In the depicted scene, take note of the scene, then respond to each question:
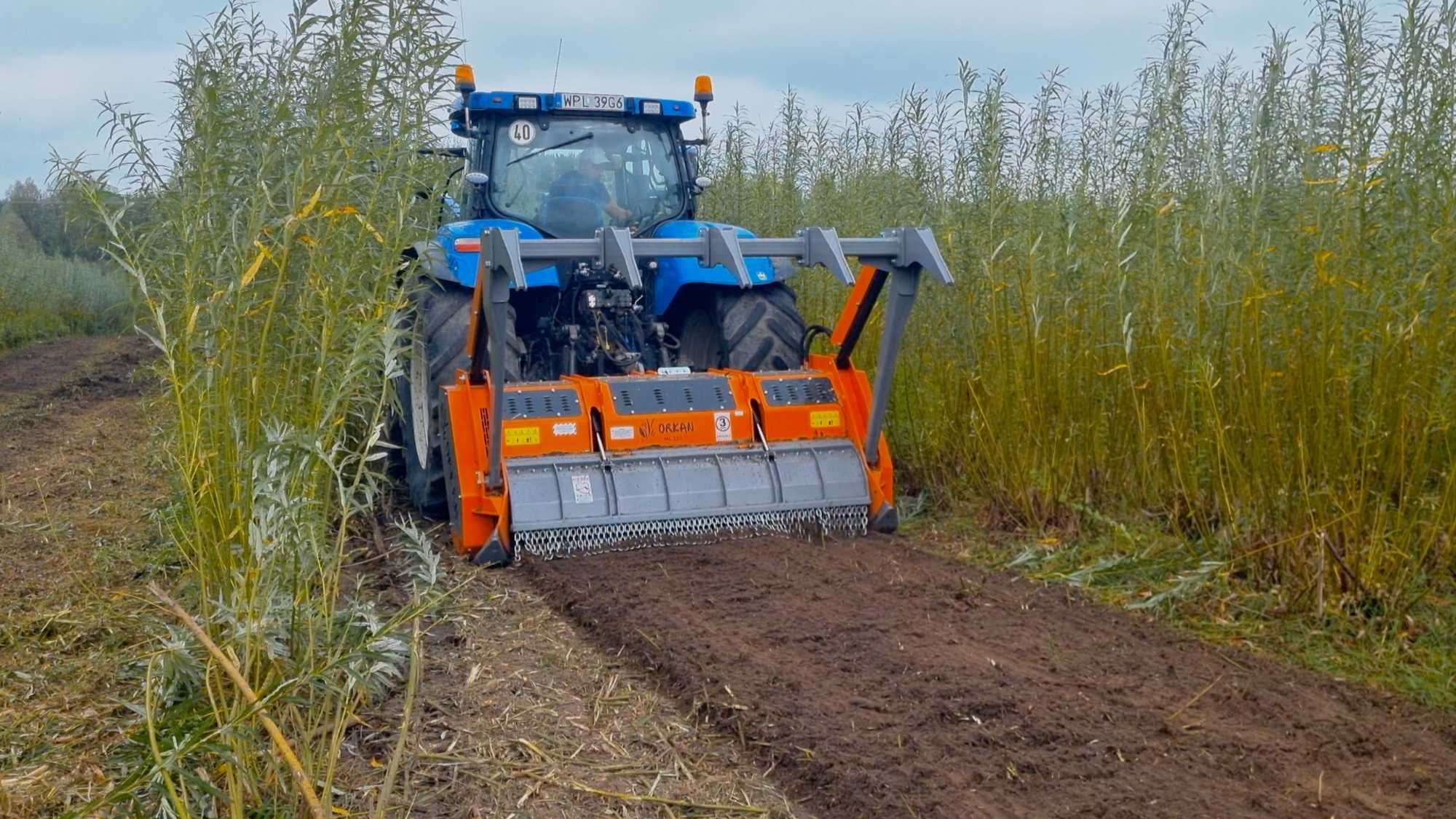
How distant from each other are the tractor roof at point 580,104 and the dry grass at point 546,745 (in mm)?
3240

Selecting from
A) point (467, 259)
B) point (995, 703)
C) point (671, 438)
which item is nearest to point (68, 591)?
point (467, 259)

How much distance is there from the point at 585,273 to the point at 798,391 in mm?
1186

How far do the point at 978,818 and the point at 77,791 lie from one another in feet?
6.59

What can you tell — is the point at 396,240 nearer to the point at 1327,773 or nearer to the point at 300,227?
the point at 300,227

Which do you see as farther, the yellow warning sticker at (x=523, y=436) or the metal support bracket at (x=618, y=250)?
the yellow warning sticker at (x=523, y=436)

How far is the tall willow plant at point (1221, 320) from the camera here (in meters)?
4.26

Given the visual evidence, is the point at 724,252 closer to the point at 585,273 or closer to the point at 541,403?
the point at 541,403

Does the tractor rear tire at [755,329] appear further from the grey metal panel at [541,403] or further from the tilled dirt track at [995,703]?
the tilled dirt track at [995,703]

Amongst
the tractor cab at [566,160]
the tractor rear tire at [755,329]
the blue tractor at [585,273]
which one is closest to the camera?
the blue tractor at [585,273]

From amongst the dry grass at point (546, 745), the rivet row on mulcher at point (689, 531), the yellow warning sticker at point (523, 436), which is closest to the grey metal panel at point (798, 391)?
the rivet row on mulcher at point (689, 531)

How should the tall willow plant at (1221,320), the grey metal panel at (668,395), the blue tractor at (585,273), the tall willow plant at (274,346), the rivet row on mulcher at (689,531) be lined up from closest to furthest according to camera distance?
the tall willow plant at (274,346) → the tall willow plant at (1221,320) → the rivet row on mulcher at (689,531) → the grey metal panel at (668,395) → the blue tractor at (585,273)

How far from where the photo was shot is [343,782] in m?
3.16

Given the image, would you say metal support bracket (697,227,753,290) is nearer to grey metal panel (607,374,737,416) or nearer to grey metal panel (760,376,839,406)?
grey metal panel (607,374,737,416)

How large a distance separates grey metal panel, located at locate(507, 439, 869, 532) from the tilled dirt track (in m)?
0.45
